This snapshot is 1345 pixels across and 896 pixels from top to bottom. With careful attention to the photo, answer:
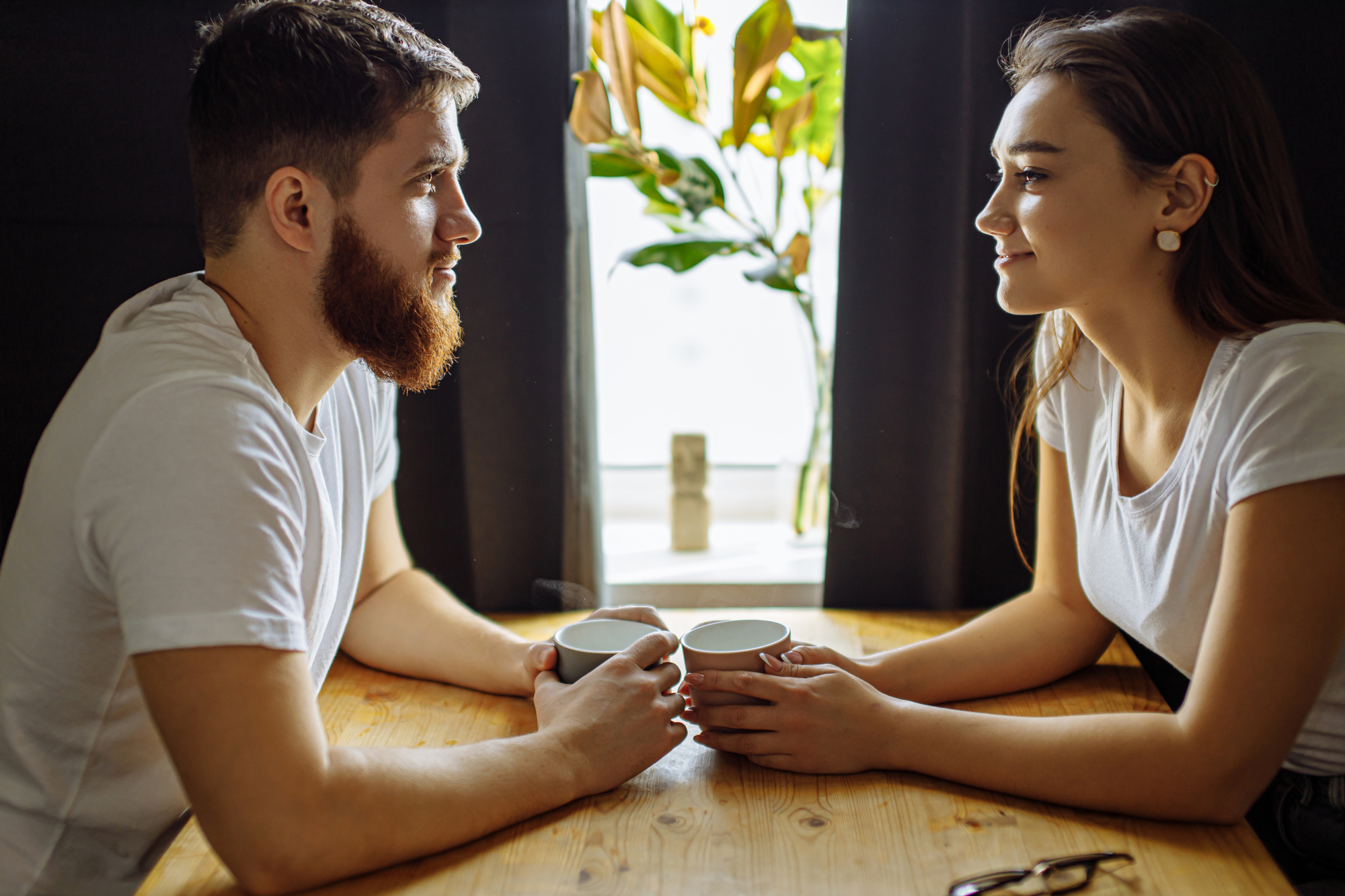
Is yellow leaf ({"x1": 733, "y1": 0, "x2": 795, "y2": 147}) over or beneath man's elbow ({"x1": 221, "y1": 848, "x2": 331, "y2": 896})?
over

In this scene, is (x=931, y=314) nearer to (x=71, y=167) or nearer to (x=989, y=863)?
(x=989, y=863)

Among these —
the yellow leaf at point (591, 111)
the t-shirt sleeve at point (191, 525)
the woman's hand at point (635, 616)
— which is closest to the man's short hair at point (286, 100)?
the t-shirt sleeve at point (191, 525)

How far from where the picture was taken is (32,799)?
2.77 feet

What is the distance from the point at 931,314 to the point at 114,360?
3.60 feet

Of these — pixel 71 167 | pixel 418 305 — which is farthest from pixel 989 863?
pixel 71 167

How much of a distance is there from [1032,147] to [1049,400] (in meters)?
0.36

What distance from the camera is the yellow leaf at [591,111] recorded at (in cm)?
135

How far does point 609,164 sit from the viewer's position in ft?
4.82

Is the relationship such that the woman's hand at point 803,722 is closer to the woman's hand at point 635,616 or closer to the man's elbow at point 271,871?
the woman's hand at point 635,616

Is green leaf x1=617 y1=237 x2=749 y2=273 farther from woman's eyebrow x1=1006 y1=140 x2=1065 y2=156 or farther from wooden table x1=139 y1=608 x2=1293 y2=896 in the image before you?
wooden table x1=139 y1=608 x2=1293 y2=896

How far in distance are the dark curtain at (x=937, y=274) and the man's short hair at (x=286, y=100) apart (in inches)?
29.0

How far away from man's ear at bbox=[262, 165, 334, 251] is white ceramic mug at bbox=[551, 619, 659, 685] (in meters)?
0.50

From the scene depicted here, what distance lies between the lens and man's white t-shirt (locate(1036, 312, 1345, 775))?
2.69 ft

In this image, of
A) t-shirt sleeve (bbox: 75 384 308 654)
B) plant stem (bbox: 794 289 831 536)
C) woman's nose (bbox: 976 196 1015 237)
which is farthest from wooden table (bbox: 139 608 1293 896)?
plant stem (bbox: 794 289 831 536)
